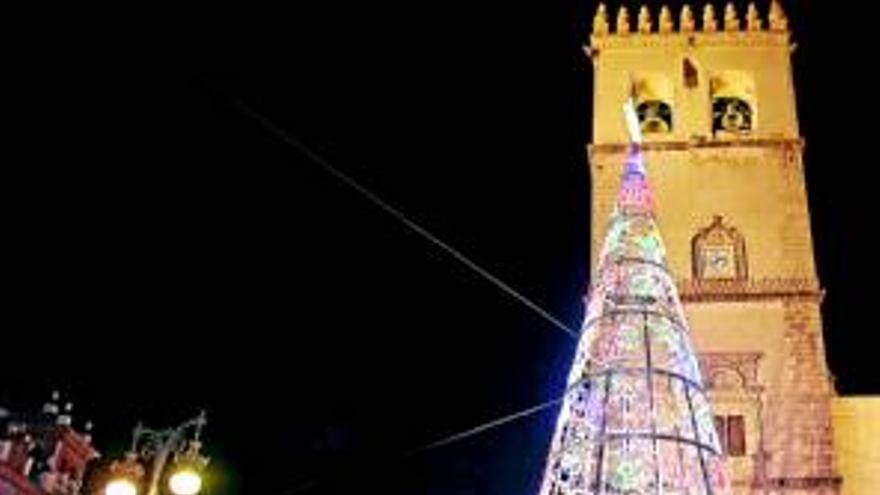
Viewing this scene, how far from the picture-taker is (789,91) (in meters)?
33.1

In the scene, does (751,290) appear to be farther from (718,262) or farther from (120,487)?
(120,487)

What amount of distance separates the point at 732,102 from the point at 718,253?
5533 mm

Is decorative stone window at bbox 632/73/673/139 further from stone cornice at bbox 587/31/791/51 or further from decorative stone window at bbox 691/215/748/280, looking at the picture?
decorative stone window at bbox 691/215/748/280

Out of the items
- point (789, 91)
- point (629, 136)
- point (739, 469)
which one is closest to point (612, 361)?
point (739, 469)

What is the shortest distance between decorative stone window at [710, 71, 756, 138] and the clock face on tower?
12.8ft

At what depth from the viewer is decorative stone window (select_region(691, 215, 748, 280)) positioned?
30.2 metres

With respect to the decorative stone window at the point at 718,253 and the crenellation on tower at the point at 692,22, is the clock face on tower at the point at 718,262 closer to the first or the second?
the decorative stone window at the point at 718,253

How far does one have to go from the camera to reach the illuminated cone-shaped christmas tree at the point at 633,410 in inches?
743

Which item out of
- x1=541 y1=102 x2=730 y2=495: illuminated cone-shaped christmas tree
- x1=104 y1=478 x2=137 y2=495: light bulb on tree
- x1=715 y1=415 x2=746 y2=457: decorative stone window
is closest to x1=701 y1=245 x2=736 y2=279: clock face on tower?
x1=715 y1=415 x2=746 y2=457: decorative stone window

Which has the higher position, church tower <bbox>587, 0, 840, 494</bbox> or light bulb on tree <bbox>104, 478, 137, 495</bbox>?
church tower <bbox>587, 0, 840, 494</bbox>

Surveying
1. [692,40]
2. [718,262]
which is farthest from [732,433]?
[692,40]

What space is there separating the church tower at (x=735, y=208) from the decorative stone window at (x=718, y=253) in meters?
0.03

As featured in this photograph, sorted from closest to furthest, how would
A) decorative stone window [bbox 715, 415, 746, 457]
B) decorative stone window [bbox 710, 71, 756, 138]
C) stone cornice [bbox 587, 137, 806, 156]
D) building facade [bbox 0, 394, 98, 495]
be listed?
building facade [bbox 0, 394, 98, 495] < decorative stone window [bbox 715, 415, 746, 457] < stone cornice [bbox 587, 137, 806, 156] < decorative stone window [bbox 710, 71, 756, 138]

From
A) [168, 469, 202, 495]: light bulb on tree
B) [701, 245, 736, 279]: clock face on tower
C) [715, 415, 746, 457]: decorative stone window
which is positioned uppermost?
[701, 245, 736, 279]: clock face on tower
